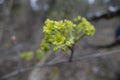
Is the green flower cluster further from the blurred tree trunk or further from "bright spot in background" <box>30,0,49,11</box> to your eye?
"bright spot in background" <box>30,0,49,11</box>

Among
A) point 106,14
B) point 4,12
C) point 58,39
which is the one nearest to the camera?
point 58,39

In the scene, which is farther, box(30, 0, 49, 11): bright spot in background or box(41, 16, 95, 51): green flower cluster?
box(30, 0, 49, 11): bright spot in background

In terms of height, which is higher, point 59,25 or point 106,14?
point 106,14

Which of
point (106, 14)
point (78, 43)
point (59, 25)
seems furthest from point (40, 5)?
point (59, 25)

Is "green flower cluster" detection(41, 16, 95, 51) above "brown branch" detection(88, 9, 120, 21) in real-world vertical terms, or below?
below

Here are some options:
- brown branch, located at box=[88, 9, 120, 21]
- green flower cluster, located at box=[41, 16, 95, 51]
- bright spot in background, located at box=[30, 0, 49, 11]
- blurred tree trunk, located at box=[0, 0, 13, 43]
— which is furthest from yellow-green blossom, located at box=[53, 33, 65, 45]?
brown branch, located at box=[88, 9, 120, 21]

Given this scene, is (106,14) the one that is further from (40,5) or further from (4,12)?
(4,12)

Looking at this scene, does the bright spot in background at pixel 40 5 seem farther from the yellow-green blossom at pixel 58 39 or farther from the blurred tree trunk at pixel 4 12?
the yellow-green blossom at pixel 58 39

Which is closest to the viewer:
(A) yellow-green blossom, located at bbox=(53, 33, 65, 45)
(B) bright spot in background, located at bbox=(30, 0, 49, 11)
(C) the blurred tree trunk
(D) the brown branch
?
(A) yellow-green blossom, located at bbox=(53, 33, 65, 45)

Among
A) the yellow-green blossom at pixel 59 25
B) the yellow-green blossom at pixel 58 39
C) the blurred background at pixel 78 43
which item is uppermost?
the blurred background at pixel 78 43

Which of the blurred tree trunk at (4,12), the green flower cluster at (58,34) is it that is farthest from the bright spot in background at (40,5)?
the green flower cluster at (58,34)
